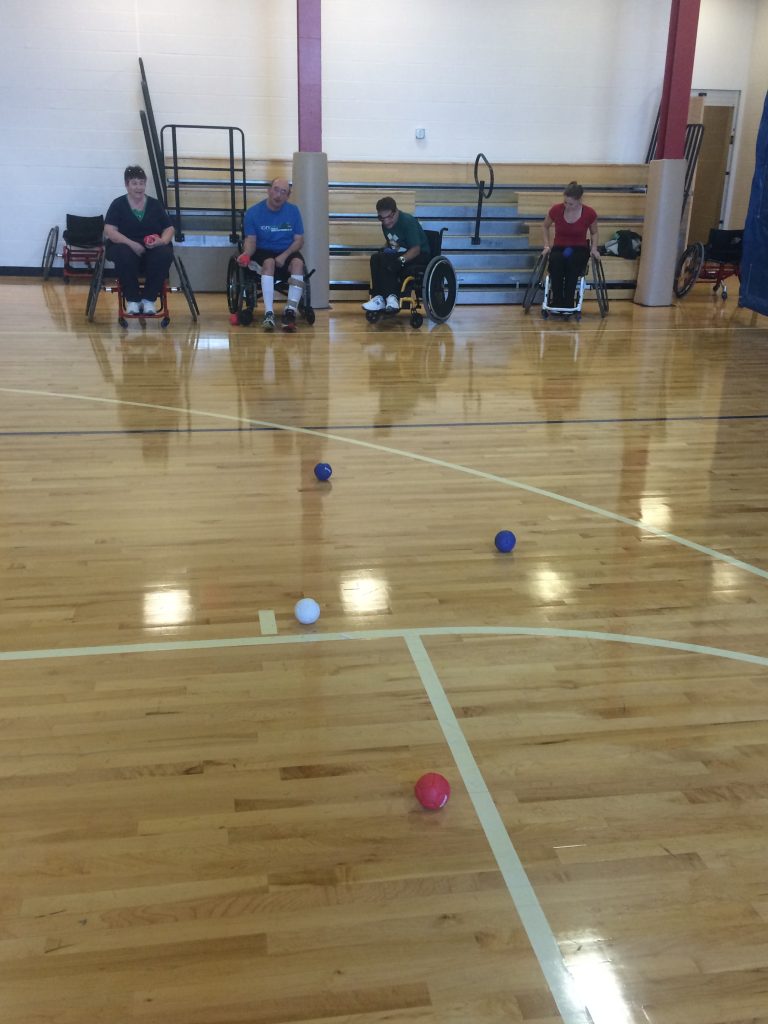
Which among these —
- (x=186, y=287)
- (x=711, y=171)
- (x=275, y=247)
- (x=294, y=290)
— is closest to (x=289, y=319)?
(x=294, y=290)

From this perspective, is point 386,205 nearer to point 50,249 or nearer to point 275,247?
point 275,247

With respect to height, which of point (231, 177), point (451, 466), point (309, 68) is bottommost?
point (451, 466)

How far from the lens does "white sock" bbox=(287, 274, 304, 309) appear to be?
7.10 m

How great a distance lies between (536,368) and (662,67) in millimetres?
6588

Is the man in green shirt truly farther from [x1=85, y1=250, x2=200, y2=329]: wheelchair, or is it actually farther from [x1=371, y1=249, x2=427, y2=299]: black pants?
[x1=85, y1=250, x2=200, y2=329]: wheelchair

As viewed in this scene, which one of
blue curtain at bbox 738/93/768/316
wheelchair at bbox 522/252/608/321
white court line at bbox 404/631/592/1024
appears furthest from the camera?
wheelchair at bbox 522/252/608/321

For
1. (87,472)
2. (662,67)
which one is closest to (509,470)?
(87,472)

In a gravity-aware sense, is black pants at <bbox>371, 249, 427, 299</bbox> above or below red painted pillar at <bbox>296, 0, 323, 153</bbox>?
below

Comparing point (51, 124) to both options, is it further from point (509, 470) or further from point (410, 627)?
point (410, 627)

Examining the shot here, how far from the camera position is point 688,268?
933 centimetres

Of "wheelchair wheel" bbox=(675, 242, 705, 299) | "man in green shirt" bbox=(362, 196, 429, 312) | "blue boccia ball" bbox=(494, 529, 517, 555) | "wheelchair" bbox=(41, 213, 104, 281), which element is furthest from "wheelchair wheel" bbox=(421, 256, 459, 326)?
"blue boccia ball" bbox=(494, 529, 517, 555)

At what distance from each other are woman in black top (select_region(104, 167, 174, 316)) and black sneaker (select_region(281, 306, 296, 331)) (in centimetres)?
93

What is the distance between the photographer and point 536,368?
5.93m

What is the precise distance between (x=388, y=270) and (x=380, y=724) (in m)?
5.74
